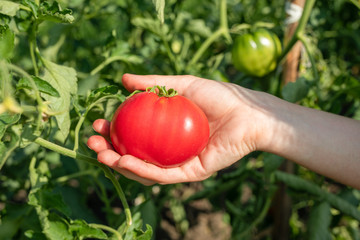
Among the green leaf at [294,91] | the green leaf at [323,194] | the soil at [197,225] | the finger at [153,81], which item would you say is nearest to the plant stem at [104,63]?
the finger at [153,81]

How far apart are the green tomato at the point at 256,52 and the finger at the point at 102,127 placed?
556mm

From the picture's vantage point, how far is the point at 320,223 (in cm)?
113

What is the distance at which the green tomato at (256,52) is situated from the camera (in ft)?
3.88

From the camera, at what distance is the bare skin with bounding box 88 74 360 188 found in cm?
89

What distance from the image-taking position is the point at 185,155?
30.5 inches

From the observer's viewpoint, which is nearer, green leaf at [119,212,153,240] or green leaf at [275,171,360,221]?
green leaf at [119,212,153,240]

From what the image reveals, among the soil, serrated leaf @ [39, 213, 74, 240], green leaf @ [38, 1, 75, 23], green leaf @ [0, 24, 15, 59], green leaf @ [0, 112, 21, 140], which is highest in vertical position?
green leaf @ [38, 1, 75, 23]

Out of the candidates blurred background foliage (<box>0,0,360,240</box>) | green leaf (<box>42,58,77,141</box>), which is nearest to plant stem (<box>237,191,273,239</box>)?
blurred background foliage (<box>0,0,360,240</box>)

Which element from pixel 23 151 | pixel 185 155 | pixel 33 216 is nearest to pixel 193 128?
pixel 185 155

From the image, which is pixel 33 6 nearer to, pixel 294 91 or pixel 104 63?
pixel 104 63

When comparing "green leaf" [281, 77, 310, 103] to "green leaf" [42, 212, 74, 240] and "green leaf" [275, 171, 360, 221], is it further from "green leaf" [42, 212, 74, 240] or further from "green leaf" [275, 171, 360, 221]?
"green leaf" [42, 212, 74, 240]

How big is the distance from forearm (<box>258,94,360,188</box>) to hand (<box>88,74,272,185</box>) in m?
0.06

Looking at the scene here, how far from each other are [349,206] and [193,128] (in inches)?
28.3

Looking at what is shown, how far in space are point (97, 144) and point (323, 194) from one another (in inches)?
30.8
